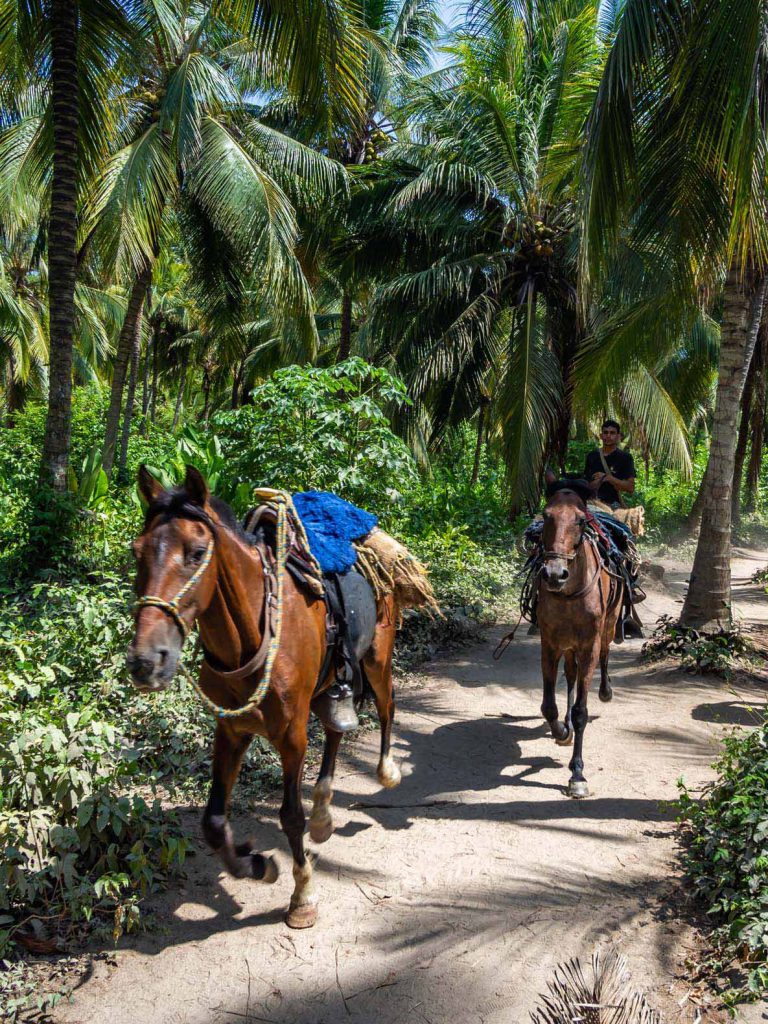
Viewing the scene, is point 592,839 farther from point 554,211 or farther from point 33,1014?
point 554,211

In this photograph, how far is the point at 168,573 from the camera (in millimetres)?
2551

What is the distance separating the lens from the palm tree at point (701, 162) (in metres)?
5.06

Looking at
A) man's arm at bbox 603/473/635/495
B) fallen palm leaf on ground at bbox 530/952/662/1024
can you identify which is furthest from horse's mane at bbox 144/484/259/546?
man's arm at bbox 603/473/635/495

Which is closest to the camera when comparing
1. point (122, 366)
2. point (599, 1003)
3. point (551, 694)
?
point (599, 1003)

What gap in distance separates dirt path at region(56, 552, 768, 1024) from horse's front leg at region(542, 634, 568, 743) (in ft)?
0.99

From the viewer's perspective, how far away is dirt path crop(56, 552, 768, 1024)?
9.59ft

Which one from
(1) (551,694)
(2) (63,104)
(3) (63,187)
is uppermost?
(2) (63,104)

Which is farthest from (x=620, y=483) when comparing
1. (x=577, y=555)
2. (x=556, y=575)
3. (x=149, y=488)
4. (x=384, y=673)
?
(x=149, y=488)

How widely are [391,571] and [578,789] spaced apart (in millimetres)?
1924

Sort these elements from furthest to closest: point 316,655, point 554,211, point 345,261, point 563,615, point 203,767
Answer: point 345,261 → point 554,211 → point 563,615 → point 203,767 → point 316,655

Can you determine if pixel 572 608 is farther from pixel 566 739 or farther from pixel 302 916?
pixel 302 916

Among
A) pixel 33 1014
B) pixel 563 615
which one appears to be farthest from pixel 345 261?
pixel 33 1014

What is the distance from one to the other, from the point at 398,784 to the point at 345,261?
446 inches

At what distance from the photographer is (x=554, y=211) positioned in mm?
12055
